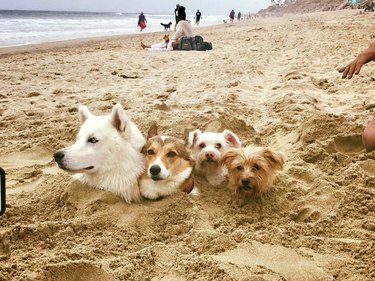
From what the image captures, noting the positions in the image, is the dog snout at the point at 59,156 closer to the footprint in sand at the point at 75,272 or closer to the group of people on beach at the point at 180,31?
the footprint in sand at the point at 75,272

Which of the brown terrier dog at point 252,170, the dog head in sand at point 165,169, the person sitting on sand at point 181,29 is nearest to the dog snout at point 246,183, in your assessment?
the brown terrier dog at point 252,170

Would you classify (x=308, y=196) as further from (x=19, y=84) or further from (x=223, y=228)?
(x=19, y=84)

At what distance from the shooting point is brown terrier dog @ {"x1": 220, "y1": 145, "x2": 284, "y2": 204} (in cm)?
349

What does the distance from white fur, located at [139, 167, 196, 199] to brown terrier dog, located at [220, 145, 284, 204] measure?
544mm

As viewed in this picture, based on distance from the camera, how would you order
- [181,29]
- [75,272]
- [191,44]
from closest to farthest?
[75,272]
[191,44]
[181,29]

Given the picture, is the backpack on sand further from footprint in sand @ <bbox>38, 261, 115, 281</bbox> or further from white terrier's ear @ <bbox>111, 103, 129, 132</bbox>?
footprint in sand @ <bbox>38, 261, 115, 281</bbox>

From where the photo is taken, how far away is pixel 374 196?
3.29 metres

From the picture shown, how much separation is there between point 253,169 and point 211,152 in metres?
0.50

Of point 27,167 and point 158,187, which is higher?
point 158,187

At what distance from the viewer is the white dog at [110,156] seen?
3.29 meters

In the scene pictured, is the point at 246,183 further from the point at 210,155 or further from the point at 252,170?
the point at 210,155

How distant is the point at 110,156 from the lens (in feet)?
11.0

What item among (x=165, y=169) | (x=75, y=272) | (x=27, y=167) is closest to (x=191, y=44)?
(x=27, y=167)

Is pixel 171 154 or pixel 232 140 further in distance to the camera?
pixel 232 140
